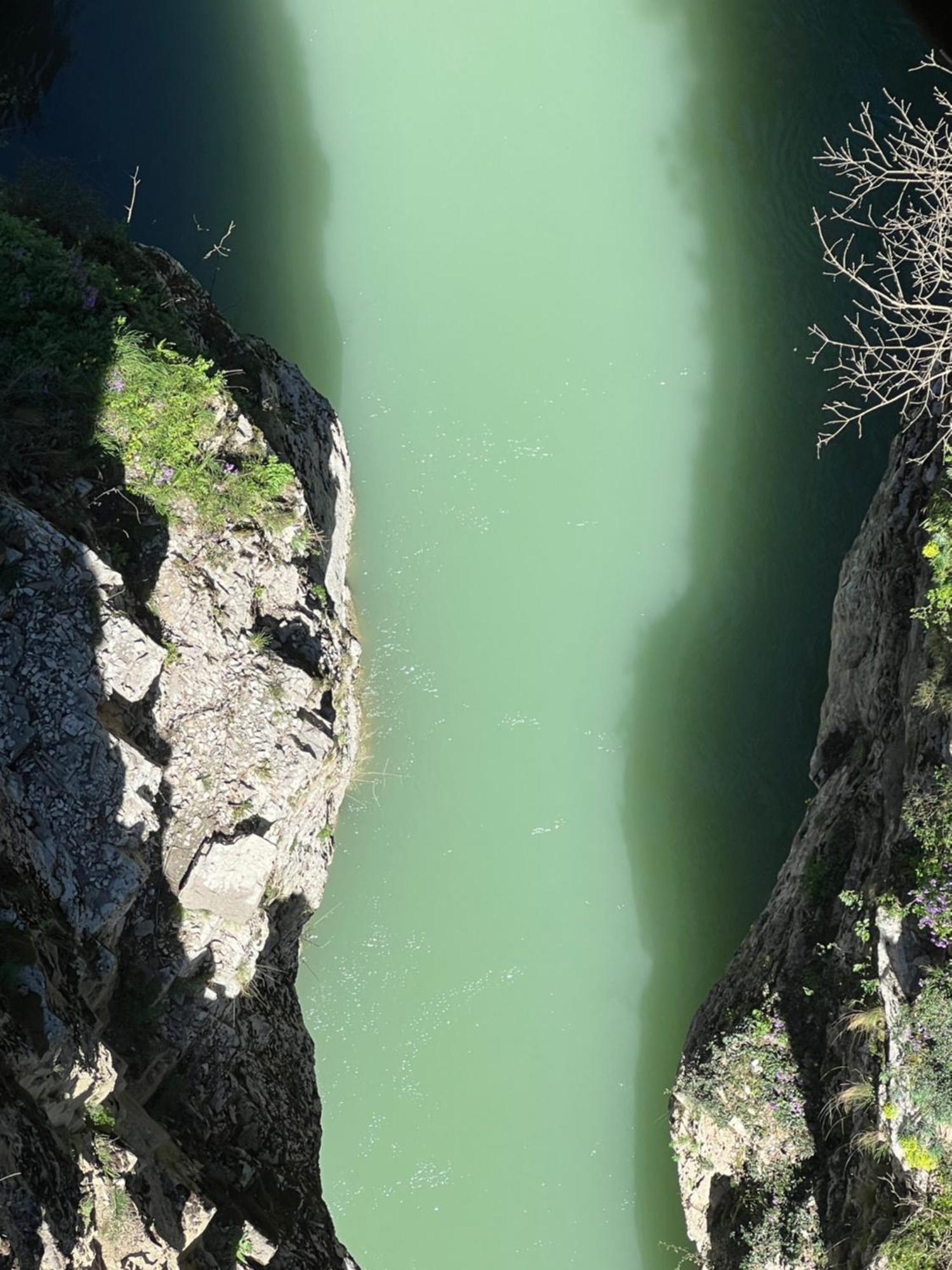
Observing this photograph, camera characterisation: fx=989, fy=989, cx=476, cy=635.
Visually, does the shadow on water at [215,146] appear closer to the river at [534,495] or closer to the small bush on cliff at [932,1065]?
the river at [534,495]

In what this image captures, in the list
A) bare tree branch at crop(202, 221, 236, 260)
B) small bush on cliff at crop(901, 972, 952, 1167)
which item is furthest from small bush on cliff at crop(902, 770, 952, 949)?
bare tree branch at crop(202, 221, 236, 260)

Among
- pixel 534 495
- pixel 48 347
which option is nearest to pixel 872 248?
pixel 534 495

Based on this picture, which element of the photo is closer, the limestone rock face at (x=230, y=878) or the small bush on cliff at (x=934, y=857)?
the small bush on cliff at (x=934, y=857)

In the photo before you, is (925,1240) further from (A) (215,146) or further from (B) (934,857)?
(A) (215,146)

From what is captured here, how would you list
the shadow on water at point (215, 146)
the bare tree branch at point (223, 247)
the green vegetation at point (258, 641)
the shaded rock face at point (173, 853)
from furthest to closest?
the shadow on water at point (215, 146) → the bare tree branch at point (223, 247) → the green vegetation at point (258, 641) → the shaded rock face at point (173, 853)

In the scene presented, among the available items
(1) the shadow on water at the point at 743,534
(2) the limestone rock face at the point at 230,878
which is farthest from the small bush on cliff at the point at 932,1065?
(2) the limestone rock face at the point at 230,878

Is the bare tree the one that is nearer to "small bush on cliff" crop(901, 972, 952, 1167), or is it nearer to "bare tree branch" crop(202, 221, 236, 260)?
"small bush on cliff" crop(901, 972, 952, 1167)
